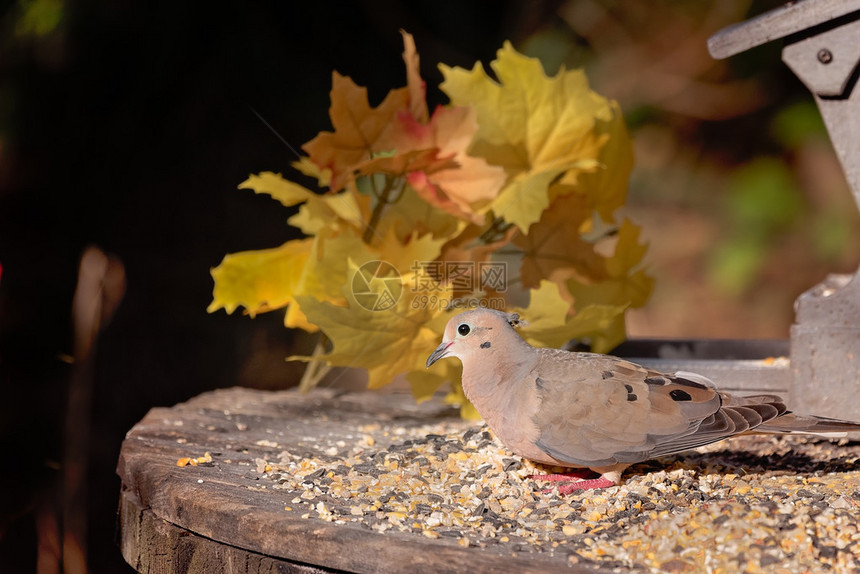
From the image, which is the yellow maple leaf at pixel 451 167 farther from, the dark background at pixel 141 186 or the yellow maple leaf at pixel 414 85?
the dark background at pixel 141 186

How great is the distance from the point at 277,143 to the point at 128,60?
13.6 inches

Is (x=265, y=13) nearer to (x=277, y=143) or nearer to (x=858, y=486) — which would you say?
(x=277, y=143)

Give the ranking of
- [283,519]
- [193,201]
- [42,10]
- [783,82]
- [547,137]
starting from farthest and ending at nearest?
1. [783,82]
2. [193,201]
3. [42,10]
4. [547,137]
5. [283,519]

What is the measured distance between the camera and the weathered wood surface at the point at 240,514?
0.72 m

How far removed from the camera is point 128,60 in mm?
1671

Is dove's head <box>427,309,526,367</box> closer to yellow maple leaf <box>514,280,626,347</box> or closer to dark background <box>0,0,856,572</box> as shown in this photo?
yellow maple leaf <box>514,280,626,347</box>

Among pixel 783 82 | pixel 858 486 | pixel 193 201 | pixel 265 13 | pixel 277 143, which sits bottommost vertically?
pixel 858 486

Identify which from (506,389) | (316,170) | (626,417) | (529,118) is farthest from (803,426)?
(316,170)

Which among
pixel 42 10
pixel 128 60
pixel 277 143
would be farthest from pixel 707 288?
pixel 42 10

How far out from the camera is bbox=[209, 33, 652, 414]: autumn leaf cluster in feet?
3.59

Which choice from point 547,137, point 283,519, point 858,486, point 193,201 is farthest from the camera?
point 193,201

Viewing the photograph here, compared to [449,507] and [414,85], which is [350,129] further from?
[449,507]

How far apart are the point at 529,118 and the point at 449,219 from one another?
186 millimetres

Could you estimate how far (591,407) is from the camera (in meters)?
0.86
